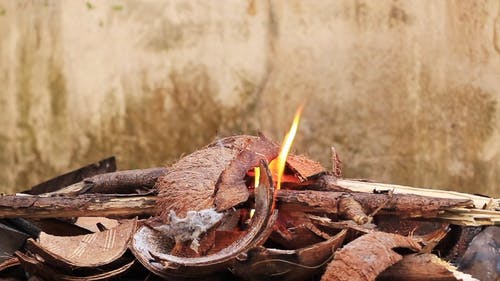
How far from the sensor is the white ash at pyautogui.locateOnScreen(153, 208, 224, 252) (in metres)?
2.36

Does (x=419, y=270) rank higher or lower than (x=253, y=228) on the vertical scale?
lower

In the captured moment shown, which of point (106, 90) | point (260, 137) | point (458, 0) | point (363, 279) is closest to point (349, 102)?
point (458, 0)

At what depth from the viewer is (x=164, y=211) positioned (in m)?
2.66

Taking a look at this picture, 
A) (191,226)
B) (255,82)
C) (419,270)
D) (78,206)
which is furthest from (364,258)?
(255,82)

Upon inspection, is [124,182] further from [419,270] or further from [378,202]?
[419,270]

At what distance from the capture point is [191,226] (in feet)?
7.77

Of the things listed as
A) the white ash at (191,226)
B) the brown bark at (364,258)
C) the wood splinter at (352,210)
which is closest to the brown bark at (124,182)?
the white ash at (191,226)

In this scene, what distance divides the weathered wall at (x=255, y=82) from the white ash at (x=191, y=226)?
7.33 ft

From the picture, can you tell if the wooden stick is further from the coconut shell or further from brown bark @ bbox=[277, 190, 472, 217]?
brown bark @ bbox=[277, 190, 472, 217]

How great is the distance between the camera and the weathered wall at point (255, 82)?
4.54 metres

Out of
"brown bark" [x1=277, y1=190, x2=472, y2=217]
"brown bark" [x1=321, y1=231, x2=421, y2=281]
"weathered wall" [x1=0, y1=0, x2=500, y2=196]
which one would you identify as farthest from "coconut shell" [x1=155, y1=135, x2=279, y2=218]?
"weathered wall" [x1=0, y1=0, x2=500, y2=196]

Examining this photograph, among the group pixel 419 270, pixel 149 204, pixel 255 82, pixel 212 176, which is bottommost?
pixel 419 270

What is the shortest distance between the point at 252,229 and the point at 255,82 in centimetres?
240

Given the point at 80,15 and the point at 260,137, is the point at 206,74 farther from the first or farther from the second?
the point at 260,137
